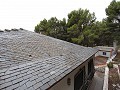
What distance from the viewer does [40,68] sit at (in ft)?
15.7

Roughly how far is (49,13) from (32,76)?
35.1 meters

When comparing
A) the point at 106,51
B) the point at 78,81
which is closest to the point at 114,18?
the point at 106,51

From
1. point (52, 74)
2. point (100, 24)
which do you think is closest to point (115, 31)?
point (100, 24)

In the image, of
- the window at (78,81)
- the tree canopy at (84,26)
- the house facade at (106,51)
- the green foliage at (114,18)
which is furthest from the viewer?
the house facade at (106,51)

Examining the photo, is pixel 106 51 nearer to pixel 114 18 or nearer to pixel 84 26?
pixel 114 18

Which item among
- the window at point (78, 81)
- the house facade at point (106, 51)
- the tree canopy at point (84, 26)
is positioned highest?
the tree canopy at point (84, 26)

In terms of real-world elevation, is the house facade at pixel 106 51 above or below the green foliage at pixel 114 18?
below

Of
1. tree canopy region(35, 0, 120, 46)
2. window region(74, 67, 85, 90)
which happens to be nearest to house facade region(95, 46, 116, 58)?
tree canopy region(35, 0, 120, 46)

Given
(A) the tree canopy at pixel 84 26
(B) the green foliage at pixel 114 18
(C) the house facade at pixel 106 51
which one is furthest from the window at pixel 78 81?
(B) the green foliage at pixel 114 18

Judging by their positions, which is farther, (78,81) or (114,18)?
(114,18)

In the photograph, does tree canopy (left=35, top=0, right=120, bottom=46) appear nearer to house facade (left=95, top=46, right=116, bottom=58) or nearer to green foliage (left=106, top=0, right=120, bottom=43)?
green foliage (left=106, top=0, right=120, bottom=43)

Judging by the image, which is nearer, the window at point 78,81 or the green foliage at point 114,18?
the window at point 78,81

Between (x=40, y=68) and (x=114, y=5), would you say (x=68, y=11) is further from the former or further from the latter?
(x=40, y=68)

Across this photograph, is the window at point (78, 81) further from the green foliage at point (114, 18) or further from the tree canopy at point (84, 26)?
the green foliage at point (114, 18)
